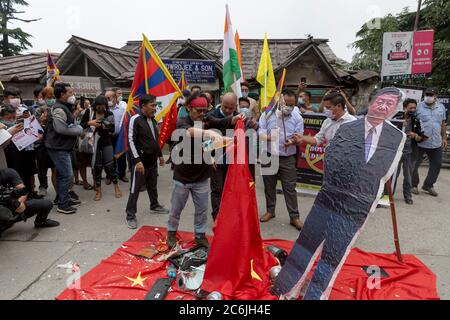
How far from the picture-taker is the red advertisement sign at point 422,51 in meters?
10.6

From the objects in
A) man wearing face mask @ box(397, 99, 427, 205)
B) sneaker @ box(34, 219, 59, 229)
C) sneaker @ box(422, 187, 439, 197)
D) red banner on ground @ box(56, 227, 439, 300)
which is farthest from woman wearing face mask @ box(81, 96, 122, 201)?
sneaker @ box(422, 187, 439, 197)

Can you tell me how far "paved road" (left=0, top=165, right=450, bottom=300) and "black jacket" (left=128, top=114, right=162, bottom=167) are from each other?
3.31 ft

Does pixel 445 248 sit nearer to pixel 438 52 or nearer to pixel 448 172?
pixel 448 172

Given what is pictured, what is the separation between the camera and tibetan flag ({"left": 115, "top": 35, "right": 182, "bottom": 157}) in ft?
17.2

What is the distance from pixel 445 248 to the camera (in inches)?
162

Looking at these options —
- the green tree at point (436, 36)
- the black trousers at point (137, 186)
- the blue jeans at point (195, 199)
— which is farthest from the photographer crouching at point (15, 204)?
the green tree at point (436, 36)

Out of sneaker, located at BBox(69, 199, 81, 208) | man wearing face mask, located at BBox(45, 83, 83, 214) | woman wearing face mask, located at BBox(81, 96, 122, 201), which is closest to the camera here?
man wearing face mask, located at BBox(45, 83, 83, 214)

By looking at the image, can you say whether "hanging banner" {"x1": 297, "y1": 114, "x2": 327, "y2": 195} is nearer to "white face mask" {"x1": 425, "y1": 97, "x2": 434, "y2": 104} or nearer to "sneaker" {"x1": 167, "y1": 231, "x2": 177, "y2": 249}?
"white face mask" {"x1": 425, "y1": 97, "x2": 434, "y2": 104}

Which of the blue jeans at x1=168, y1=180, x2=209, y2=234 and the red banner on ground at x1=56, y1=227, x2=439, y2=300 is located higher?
the blue jeans at x1=168, y1=180, x2=209, y2=234

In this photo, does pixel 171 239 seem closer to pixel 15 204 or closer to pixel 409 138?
pixel 15 204

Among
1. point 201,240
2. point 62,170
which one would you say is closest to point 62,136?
point 62,170

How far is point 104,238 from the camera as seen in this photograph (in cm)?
437
